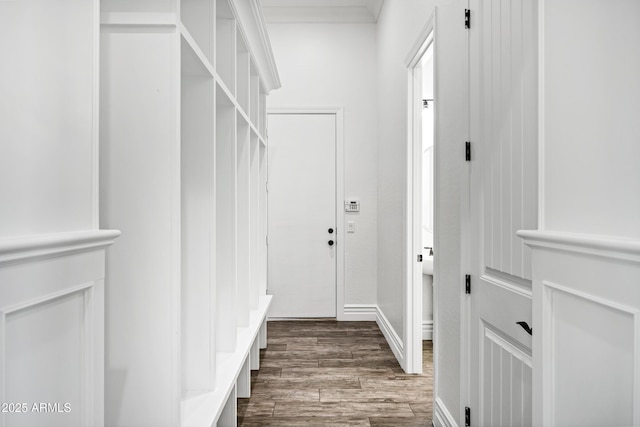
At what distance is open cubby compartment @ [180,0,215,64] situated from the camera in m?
1.48

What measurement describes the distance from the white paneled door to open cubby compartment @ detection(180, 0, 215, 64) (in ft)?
3.44

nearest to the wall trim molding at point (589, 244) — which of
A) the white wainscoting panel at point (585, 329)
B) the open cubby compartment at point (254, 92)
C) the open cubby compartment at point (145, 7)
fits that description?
the white wainscoting panel at point (585, 329)

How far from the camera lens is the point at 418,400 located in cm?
240

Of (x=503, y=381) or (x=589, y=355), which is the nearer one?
(x=589, y=355)

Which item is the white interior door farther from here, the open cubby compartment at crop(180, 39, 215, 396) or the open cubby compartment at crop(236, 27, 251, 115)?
the open cubby compartment at crop(180, 39, 215, 396)

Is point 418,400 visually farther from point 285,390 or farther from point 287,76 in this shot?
point 287,76

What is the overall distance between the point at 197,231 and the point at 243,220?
82 centimetres

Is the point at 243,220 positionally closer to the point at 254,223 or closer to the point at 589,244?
the point at 254,223

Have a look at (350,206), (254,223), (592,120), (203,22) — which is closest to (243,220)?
(254,223)

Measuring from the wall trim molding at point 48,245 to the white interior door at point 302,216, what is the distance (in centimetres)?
335

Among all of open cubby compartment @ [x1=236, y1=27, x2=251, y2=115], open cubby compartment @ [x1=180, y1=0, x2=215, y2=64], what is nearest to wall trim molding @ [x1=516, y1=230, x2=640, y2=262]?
open cubby compartment @ [x1=180, y1=0, x2=215, y2=64]

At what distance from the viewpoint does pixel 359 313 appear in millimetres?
4125

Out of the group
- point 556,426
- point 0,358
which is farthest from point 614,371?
point 0,358

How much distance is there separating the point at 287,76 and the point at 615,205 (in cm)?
385
